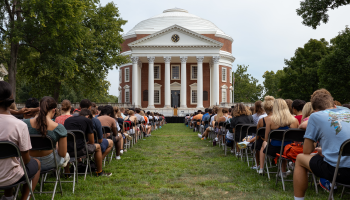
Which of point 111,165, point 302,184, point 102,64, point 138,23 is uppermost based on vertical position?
point 138,23

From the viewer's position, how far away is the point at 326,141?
4297 millimetres

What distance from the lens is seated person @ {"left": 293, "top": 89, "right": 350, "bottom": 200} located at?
13.8 feet

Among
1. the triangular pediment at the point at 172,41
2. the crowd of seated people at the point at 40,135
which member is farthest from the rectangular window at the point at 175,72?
the crowd of seated people at the point at 40,135

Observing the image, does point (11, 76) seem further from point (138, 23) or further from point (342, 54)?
point (138, 23)

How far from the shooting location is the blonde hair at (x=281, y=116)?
6773 millimetres

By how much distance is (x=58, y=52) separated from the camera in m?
26.5

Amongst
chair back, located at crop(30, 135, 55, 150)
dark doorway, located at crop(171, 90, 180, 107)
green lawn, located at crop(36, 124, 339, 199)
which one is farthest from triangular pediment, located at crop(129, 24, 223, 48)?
chair back, located at crop(30, 135, 55, 150)

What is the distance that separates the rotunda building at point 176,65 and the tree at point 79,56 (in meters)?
16.7

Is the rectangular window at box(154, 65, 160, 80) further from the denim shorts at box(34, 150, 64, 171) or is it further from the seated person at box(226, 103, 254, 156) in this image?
the denim shorts at box(34, 150, 64, 171)

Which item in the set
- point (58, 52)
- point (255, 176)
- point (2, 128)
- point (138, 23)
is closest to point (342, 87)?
point (58, 52)

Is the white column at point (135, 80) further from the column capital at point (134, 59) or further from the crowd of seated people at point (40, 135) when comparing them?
the crowd of seated people at point (40, 135)

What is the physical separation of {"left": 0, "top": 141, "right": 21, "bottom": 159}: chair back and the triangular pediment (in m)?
49.7

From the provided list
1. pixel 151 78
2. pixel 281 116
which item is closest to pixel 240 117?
pixel 281 116

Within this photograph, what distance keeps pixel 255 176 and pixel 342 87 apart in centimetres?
3062
